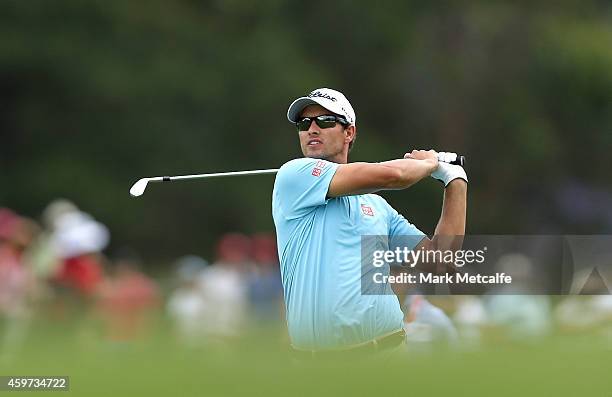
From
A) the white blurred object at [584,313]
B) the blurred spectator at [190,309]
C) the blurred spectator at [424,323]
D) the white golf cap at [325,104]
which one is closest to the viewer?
the white golf cap at [325,104]

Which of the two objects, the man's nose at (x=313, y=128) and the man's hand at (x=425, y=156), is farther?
the man's nose at (x=313, y=128)

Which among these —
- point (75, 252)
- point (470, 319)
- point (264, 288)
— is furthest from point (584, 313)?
point (75, 252)

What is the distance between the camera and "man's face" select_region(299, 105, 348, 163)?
6.75 meters

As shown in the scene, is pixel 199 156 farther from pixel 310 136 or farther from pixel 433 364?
pixel 310 136

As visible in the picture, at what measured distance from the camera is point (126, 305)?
18.8 meters

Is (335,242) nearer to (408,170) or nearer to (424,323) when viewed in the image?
(408,170)

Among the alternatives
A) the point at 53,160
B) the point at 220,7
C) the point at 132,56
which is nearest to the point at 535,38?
the point at 220,7

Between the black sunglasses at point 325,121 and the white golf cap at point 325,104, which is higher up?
the white golf cap at point 325,104

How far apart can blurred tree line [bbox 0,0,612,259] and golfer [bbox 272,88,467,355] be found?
23787 millimetres

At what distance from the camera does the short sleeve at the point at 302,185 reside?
249 inches

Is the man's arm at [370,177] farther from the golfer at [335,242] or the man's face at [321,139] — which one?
the man's face at [321,139]

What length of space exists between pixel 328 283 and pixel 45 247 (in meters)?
12.0

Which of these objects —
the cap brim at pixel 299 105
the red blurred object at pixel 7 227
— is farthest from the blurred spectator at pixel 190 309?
the cap brim at pixel 299 105

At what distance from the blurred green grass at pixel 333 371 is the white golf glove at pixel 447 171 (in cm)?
84
